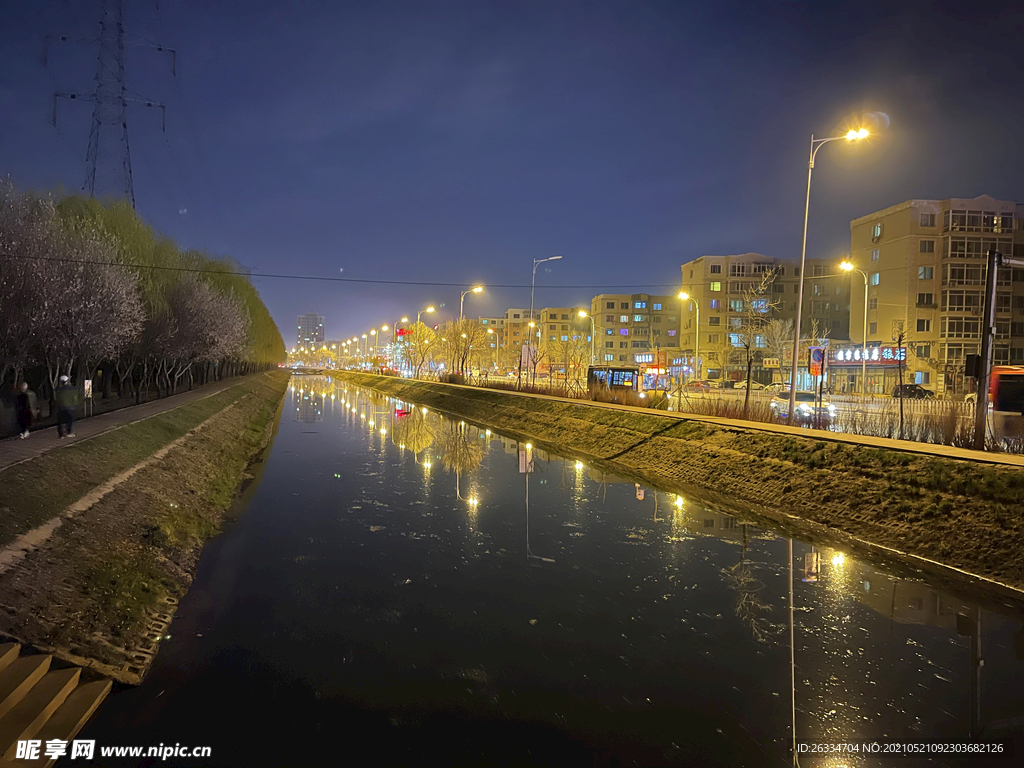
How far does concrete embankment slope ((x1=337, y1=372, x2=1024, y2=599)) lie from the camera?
10.4m

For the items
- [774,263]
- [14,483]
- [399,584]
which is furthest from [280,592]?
[774,263]

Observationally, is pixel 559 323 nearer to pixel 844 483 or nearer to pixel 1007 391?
pixel 1007 391

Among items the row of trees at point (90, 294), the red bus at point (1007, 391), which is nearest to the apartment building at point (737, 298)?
the red bus at point (1007, 391)

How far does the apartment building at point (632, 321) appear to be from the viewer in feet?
434

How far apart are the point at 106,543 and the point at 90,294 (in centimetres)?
1923

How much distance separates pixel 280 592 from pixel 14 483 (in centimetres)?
609

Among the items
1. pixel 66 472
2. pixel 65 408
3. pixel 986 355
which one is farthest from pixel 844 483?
pixel 65 408

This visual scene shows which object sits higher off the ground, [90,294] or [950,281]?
[950,281]

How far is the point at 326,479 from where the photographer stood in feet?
61.3

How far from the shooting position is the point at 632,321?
133250 mm

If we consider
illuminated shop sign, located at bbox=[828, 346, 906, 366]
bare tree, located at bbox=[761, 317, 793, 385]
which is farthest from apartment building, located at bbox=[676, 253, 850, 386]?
illuminated shop sign, located at bbox=[828, 346, 906, 366]

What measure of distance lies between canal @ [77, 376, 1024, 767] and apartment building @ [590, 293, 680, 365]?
121236mm

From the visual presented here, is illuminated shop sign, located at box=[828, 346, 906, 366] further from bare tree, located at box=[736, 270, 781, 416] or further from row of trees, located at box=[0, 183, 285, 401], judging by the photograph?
row of trees, located at box=[0, 183, 285, 401]

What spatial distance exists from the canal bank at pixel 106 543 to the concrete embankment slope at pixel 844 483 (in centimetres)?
1336
